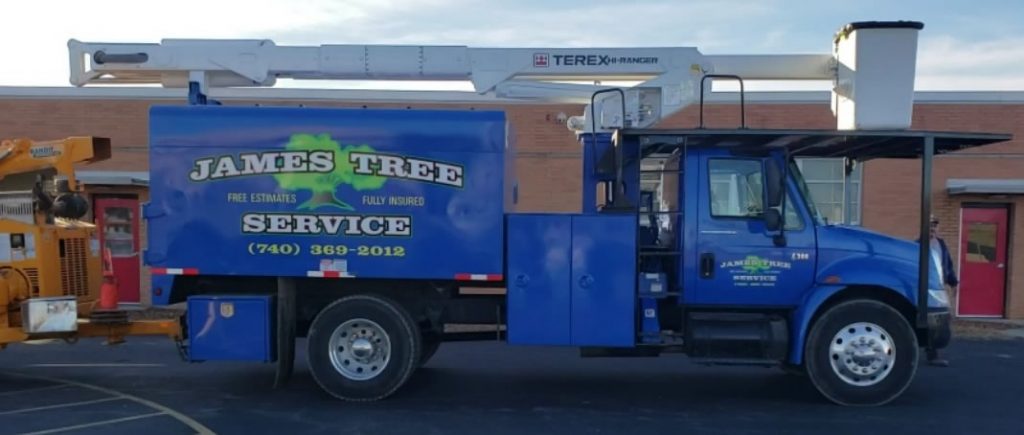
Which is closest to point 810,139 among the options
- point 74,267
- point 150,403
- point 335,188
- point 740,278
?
point 740,278

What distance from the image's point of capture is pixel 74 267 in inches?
364

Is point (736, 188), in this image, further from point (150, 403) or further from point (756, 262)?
point (150, 403)

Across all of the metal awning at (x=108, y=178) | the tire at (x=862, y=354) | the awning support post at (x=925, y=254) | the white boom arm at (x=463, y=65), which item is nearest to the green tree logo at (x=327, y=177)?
the white boom arm at (x=463, y=65)

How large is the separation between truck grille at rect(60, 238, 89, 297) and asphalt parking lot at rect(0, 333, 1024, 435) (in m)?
1.00

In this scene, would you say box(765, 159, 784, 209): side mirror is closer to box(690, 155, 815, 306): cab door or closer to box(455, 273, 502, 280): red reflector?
box(690, 155, 815, 306): cab door

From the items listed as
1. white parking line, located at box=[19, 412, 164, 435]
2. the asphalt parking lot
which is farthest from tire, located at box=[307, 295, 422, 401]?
white parking line, located at box=[19, 412, 164, 435]

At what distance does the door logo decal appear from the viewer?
8016 millimetres

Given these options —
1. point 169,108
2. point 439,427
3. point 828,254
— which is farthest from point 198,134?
point 828,254

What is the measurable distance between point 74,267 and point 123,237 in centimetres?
752

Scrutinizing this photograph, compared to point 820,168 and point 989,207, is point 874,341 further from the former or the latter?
point 989,207

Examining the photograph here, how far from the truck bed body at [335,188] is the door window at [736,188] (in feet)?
6.77

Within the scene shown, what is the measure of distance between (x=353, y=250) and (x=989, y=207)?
519 inches

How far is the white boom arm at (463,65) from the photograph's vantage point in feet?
28.5

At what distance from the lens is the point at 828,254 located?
7.98m
